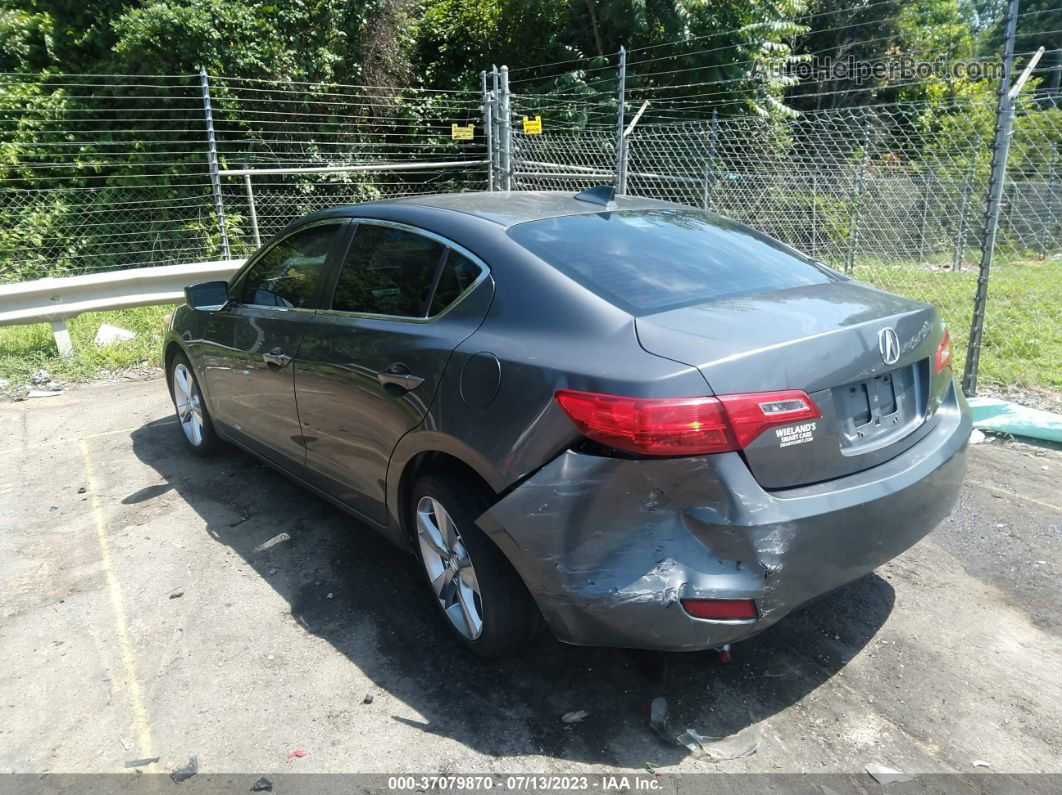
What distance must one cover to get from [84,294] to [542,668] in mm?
6660

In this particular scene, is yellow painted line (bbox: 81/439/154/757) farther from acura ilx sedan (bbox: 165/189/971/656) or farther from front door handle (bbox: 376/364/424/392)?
front door handle (bbox: 376/364/424/392)

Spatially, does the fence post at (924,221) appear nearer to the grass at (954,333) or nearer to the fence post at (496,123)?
the grass at (954,333)

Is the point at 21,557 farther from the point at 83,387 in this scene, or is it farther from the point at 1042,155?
the point at 1042,155

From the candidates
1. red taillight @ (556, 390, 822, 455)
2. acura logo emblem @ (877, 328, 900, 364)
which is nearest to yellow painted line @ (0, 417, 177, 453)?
red taillight @ (556, 390, 822, 455)

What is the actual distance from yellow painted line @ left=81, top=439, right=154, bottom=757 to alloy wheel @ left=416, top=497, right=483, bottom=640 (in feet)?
3.65

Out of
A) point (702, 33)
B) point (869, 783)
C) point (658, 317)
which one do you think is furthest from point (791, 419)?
point (702, 33)

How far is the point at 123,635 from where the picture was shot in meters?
3.38

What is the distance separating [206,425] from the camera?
5141 millimetres

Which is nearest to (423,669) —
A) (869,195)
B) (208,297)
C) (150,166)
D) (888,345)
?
(888,345)

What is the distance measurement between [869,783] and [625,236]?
2.13m

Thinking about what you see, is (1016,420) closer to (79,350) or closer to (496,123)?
(496,123)

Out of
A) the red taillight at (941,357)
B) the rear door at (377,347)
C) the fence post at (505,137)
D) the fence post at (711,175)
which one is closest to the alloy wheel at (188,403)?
the rear door at (377,347)

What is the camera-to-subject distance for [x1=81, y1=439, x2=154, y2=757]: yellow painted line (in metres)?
2.80

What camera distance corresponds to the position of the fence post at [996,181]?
16.6 feet
